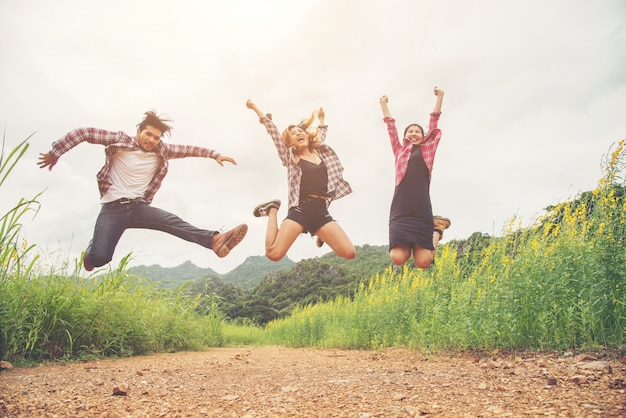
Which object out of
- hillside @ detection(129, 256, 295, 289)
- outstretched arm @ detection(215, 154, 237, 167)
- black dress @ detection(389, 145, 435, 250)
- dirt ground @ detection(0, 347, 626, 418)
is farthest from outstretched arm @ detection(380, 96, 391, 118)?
hillside @ detection(129, 256, 295, 289)

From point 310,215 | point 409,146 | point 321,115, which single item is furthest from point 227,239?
point 409,146

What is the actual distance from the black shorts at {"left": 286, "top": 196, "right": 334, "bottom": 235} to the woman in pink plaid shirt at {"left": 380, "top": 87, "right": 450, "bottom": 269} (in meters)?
0.80

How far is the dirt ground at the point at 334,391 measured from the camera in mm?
2807

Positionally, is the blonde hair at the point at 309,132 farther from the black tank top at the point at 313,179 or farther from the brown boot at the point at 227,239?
the brown boot at the point at 227,239

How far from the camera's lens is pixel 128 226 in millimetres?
4609

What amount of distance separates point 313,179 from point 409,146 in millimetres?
1235

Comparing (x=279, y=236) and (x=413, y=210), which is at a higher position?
(x=413, y=210)

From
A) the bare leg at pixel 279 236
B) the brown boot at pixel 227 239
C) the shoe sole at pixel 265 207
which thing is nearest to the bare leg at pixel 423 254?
the bare leg at pixel 279 236

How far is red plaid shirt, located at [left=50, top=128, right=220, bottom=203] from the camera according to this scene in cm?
443

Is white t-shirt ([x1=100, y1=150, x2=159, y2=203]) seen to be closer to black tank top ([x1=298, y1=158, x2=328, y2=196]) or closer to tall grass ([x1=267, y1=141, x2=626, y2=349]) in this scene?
Result: black tank top ([x1=298, y1=158, x2=328, y2=196])

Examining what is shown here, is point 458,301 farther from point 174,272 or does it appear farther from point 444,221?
point 174,272

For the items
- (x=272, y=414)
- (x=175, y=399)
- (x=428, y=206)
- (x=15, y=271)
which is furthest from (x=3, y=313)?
(x=428, y=206)

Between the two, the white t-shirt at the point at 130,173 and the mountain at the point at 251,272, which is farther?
the mountain at the point at 251,272

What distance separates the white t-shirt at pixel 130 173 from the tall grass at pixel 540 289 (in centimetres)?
453
